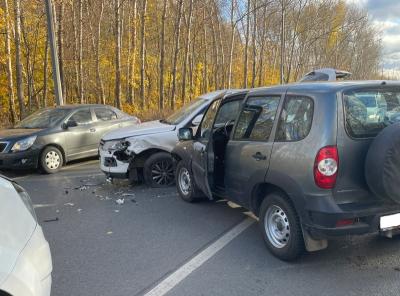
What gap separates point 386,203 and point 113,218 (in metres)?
3.73

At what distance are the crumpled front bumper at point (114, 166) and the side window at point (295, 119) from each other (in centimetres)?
400

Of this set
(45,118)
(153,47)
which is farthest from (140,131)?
(153,47)

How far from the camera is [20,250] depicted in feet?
8.21

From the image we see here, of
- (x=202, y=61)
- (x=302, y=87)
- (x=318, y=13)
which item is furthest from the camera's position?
(x=318, y=13)

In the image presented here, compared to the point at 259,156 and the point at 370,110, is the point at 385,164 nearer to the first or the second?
the point at 370,110

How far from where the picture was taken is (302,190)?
12.3 ft

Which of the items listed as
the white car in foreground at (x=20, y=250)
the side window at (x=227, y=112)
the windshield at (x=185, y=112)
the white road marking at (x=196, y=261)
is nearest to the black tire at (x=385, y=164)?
the white road marking at (x=196, y=261)

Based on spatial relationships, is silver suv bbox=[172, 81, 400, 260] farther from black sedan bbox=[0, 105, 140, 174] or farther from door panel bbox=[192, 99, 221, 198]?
black sedan bbox=[0, 105, 140, 174]

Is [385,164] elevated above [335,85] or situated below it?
below

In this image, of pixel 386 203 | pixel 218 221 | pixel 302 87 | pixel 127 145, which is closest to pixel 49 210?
pixel 127 145

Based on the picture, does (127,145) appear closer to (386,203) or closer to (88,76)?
(386,203)

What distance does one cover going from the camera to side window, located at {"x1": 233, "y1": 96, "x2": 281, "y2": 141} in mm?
4430

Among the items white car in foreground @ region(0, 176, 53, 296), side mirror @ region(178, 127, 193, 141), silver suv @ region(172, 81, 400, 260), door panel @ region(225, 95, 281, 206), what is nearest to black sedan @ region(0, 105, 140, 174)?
side mirror @ region(178, 127, 193, 141)

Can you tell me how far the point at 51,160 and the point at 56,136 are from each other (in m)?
0.58
